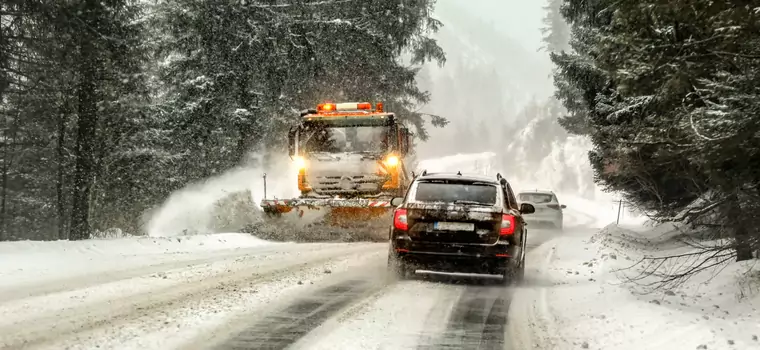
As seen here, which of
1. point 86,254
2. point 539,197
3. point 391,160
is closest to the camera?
point 86,254

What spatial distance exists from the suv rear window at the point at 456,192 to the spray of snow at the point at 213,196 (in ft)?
30.0

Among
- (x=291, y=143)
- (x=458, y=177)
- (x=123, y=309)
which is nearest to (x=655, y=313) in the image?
Answer: (x=458, y=177)

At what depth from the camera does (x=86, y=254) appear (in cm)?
1150

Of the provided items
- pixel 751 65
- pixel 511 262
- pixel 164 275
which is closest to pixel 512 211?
pixel 511 262

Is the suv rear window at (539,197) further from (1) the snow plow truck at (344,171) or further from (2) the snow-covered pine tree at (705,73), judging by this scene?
(2) the snow-covered pine tree at (705,73)

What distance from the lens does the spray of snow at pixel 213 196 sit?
1966 cm

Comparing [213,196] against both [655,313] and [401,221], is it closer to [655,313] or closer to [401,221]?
[401,221]

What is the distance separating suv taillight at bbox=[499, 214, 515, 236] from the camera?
980 centimetres

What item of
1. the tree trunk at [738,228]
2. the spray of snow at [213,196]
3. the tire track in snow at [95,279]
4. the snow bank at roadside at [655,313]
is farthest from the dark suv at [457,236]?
the spray of snow at [213,196]

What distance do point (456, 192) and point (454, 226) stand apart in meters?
0.70

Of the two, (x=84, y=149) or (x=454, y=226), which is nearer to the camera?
(x=454, y=226)

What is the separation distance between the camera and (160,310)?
22.7 ft

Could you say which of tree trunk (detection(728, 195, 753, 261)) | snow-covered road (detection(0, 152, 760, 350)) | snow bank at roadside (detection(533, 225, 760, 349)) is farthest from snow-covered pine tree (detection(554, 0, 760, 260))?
snow-covered road (detection(0, 152, 760, 350))

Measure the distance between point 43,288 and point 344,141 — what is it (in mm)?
9910
